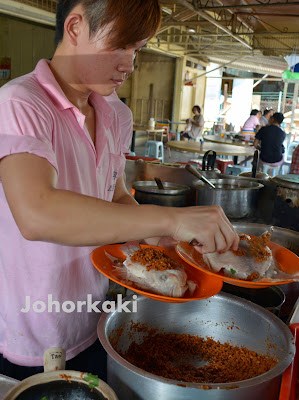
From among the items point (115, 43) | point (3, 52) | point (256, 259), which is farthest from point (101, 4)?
point (3, 52)

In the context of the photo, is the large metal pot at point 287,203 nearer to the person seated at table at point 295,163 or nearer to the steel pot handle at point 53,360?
the steel pot handle at point 53,360

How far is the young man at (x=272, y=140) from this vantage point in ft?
24.9

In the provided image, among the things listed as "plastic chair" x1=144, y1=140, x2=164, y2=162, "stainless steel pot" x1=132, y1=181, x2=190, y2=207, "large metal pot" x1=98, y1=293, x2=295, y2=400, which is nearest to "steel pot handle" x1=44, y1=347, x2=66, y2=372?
"large metal pot" x1=98, y1=293, x2=295, y2=400

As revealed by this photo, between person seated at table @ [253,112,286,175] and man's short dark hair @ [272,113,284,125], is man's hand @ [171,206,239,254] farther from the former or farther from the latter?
man's short dark hair @ [272,113,284,125]

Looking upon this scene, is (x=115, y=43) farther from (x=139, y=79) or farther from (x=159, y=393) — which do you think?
(x=139, y=79)

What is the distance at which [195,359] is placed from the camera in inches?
49.6

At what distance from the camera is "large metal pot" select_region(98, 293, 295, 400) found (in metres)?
0.85

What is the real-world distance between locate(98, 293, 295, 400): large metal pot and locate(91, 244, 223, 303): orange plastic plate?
0.38 ft

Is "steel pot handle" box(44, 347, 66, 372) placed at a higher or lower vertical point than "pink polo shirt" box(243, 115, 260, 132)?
lower

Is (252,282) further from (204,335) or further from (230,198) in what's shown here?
(230,198)

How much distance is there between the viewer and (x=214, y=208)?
100 cm

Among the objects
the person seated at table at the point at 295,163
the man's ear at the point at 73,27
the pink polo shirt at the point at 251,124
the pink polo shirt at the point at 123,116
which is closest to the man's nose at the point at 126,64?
the man's ear at the point at 73,27

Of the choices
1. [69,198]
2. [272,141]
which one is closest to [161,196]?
[69,198]

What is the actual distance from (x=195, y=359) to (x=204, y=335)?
0.10 m
